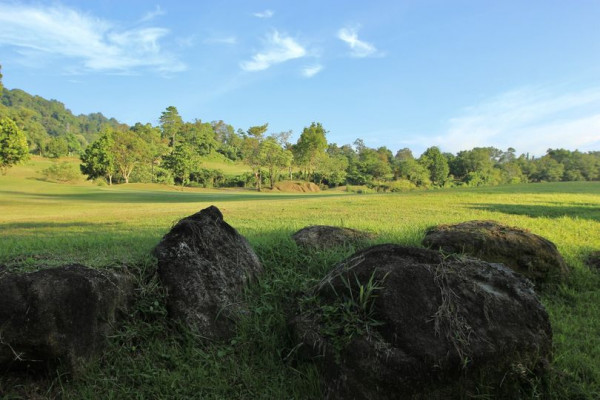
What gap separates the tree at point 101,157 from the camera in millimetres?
55719

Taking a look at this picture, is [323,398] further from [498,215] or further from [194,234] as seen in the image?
[498,215]

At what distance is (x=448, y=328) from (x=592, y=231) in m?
6.74

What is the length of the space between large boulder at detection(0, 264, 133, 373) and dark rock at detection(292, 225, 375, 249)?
276cm

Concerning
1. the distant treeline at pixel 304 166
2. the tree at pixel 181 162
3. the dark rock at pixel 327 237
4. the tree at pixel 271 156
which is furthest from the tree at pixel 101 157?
the dark rock at pixel 327 237

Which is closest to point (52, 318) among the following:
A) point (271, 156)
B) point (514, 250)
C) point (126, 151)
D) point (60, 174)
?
point (514, 250)

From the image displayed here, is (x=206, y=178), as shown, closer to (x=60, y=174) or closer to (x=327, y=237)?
(x=60, y=174)

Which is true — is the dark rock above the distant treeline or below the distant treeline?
below

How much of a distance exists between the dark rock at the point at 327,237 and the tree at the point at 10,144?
4360 cm

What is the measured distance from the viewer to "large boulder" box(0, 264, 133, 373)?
2.63 meters

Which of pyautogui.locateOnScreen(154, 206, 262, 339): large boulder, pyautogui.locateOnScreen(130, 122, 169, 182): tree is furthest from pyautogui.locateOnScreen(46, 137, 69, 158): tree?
pyautogui.locateOnScreen(154, 206, 262, 339): large boulder

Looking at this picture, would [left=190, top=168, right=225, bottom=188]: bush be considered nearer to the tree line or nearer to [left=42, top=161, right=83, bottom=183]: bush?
the tree line

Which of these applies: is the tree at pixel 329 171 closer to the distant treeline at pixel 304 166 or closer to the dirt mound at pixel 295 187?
the distant treeline at pixel 304 166

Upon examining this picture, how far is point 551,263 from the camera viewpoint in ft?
14.8

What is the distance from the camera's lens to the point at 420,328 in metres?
2.50
